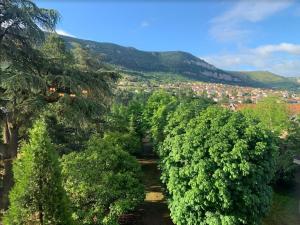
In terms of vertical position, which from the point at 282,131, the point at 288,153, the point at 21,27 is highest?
the point at 21,27

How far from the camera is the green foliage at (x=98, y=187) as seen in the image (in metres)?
17.3

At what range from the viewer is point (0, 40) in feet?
50.8

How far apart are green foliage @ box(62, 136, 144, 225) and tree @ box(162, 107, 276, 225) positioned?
252 cm

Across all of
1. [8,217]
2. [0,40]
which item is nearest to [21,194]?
[8,217]

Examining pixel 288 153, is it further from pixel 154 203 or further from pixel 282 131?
pixel 154 203

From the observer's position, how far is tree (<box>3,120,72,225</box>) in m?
11.4

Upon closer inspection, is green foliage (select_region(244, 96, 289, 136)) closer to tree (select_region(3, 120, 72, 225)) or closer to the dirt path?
the dirt path

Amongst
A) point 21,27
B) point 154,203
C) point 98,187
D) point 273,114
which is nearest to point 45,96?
point 21,27

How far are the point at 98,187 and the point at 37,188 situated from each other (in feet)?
21.3

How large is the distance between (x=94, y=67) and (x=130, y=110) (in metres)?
14.4

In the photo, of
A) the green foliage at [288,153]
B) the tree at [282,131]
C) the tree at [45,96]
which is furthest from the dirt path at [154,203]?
the green foliage at [288,153]

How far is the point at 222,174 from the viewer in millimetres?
17047

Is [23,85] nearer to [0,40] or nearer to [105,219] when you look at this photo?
[0,40]

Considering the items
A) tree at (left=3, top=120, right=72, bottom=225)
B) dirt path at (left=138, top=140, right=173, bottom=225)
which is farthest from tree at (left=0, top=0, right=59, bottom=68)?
dirt path at (left=138, top=140, right=173, bottom=225)
